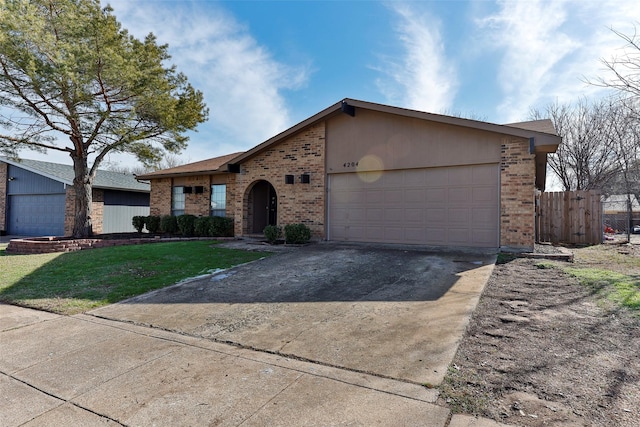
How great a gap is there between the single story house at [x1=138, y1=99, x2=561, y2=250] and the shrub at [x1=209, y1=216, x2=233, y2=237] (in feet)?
1.05

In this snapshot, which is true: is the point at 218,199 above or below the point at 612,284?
above

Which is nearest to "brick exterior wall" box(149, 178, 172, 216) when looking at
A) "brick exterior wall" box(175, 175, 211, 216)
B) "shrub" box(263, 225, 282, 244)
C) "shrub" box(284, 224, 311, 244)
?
"brick exterior wall" box(175, 175, 211, 216)

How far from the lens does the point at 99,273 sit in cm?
713

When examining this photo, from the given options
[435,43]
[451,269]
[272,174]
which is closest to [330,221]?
[272,174]

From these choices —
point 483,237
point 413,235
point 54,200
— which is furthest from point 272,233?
point 54,200

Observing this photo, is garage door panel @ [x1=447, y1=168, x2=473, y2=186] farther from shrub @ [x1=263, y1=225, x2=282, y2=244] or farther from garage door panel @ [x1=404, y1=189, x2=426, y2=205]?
shrub @ [x1=263, y1=225, x2=282, y2=244]

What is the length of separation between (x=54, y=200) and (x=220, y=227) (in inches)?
471

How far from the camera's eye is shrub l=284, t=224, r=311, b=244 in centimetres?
1098

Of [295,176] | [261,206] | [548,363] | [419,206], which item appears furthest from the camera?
[261,206]

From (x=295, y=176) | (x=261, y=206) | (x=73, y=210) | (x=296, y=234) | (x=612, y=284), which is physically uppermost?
(x=295, y=176)

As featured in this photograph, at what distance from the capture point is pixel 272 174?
41.1 ft

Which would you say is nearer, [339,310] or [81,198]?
[339,310]

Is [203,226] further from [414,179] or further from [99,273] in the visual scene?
[414,179]

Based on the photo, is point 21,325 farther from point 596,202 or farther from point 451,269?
point 596,202
